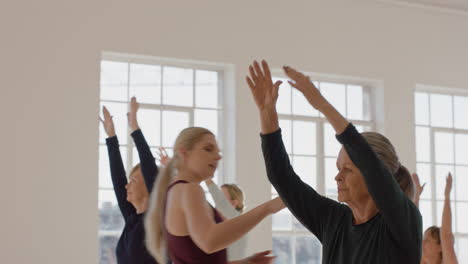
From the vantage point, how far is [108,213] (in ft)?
26.1

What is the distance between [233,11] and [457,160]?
12.6 feet

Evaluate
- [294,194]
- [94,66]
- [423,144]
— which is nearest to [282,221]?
[423,144]

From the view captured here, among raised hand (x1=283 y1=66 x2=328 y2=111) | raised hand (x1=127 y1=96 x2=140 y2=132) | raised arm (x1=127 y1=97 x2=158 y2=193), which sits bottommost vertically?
raised arm (x1=127 y1=97 x2=158 y2=193)

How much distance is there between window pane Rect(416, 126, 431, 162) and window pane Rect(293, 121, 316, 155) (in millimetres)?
1603

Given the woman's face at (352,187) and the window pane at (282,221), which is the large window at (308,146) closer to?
the window pane at (282,221)

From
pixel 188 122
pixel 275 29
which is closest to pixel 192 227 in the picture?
pixel 188 122

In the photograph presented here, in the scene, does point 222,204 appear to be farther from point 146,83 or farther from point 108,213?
point 146,83

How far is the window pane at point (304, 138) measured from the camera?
360 inches

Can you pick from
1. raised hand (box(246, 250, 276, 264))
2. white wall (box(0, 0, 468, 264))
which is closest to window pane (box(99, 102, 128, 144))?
white wall (box(0, 0, 468, 264))

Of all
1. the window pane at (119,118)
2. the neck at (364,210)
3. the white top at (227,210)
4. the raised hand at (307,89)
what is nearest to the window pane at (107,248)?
the window pane at (119,118)

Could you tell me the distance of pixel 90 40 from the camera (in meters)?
7.86

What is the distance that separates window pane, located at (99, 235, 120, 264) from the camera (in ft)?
25.8

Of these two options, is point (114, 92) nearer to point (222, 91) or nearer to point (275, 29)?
point (222, 91)

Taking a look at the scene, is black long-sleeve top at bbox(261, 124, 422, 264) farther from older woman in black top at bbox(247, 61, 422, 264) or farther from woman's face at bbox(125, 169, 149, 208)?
woman's face at bbox(125, 169, 149, 208)
